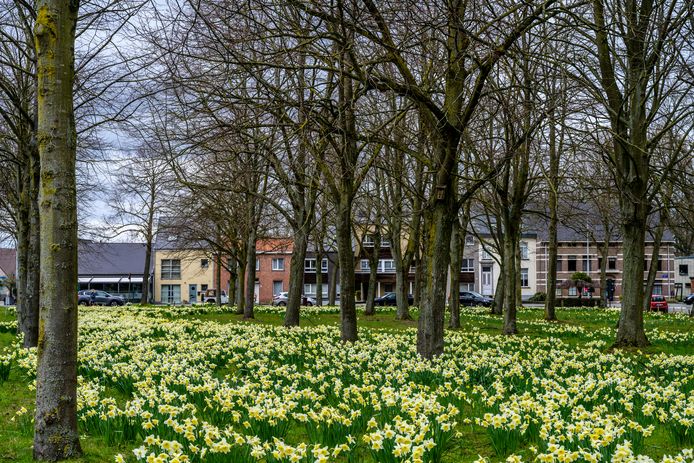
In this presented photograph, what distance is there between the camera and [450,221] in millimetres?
10273

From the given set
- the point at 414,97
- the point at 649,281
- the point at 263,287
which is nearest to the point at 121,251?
the point at 263,287

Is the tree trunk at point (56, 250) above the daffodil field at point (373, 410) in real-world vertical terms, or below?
above

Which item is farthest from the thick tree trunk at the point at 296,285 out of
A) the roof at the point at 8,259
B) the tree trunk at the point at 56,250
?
the roof at the point at 8,259

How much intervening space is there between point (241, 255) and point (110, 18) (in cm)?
2137

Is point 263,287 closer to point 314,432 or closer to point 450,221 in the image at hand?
point 450,221

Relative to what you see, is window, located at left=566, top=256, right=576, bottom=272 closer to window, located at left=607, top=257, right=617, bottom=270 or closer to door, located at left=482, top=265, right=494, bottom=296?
window, located at left=607, top=257, right=617, bottom=270

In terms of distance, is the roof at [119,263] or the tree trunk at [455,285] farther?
the roof at [119,263]

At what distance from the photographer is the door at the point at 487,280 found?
70250mm

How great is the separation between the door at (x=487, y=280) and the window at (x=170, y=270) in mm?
33534

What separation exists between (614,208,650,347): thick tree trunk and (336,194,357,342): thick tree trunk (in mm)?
5583

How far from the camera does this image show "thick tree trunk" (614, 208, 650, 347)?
44.1ft

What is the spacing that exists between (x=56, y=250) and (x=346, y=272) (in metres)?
8.50

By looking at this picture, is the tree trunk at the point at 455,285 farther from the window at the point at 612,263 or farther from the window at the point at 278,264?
the window at the point at 612,263

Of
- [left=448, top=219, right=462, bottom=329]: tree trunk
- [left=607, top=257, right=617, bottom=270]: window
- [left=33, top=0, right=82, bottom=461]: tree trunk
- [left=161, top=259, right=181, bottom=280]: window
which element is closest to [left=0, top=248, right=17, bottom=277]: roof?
[left=161, top=259, right=181, bottom=280]: window
